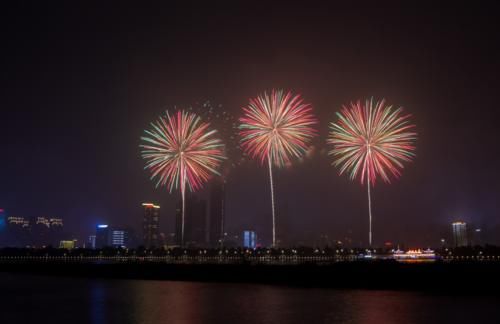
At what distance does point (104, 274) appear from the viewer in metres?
55.2

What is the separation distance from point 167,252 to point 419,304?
63.1 m

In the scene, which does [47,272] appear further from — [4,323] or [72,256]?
[4,323]

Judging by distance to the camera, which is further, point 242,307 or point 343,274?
point 343,274

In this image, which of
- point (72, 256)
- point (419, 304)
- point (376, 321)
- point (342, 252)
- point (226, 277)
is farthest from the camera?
point (72, 256)

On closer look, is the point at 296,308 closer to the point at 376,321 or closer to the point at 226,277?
the point at 376,321

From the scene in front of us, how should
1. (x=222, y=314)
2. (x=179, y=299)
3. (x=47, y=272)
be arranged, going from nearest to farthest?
(x=222, y=314), (x=179, y=299), (x=47, y=272)

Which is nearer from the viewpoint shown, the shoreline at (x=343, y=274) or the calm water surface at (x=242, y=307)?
the calm water surface at (x=242, y=307)

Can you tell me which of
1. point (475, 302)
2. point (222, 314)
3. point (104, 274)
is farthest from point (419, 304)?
point (104, 274)

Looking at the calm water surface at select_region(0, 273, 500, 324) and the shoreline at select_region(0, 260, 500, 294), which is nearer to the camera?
the calm water surface at select_region(0, 273, 500, 324)

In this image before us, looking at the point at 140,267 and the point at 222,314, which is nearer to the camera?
the point at 222,314

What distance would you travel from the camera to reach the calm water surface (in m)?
21.5

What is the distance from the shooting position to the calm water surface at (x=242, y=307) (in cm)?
2153

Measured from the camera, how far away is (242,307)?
25.5m

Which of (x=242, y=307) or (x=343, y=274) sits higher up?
(x=343, y=274)
